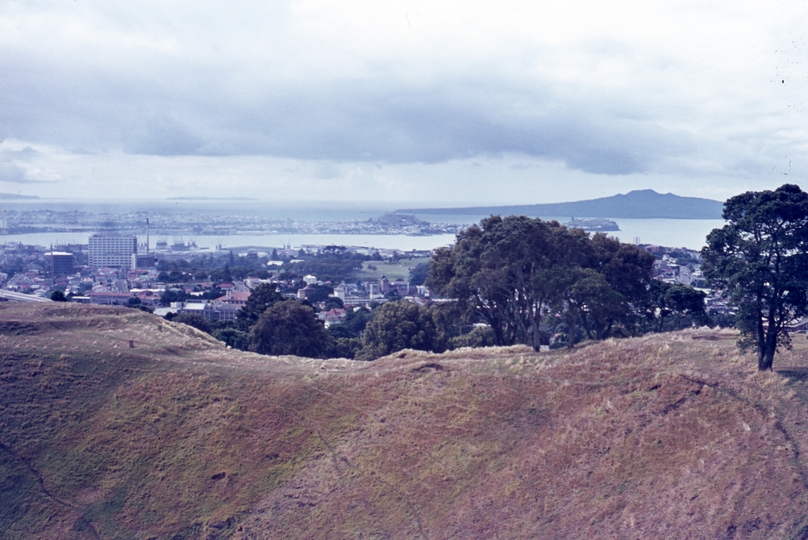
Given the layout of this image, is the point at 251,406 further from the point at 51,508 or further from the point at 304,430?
the point at 51,508

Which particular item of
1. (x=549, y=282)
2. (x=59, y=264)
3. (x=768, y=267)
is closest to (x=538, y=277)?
(x=549, y=282)

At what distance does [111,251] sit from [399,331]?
245 ft

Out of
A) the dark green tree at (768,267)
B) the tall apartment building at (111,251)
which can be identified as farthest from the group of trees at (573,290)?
the tall apartment building at (111,251)

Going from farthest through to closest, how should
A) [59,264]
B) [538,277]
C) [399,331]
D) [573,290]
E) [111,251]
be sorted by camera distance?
1. [111,251]
2. [59,264]
3. [399,331]
4. [538,277]
5. [573,290]

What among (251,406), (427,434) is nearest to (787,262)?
(427,434)

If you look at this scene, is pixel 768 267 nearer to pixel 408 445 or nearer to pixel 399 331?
pixel 408 445

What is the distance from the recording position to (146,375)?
18938mm

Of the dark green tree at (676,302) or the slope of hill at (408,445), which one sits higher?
the dark green tree at (676,302)

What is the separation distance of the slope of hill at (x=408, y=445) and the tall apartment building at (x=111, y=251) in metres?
72.9

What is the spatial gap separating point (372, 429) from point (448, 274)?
12425 mm

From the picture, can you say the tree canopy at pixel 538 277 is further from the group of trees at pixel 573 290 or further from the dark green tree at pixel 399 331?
the dark green tree at pixel 399 331

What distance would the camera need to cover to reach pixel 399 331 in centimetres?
2795

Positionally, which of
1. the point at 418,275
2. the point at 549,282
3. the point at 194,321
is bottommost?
the point at 418,275

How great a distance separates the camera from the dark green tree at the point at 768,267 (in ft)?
53.1
